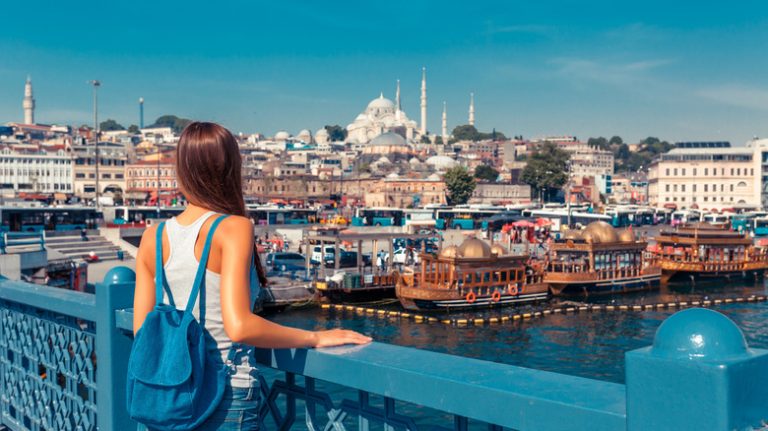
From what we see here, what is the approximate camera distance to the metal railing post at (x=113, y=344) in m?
2.87

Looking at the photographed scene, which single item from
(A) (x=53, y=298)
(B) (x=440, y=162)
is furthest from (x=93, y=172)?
(A) (x=53, y=298)

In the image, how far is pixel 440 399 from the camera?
1863mm

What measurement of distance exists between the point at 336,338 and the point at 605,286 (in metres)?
24.6

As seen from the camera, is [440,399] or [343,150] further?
[343,150]

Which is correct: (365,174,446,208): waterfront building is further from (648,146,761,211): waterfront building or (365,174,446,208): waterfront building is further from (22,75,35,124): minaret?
(22,75,35,124): minaret

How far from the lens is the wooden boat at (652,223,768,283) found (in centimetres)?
2991

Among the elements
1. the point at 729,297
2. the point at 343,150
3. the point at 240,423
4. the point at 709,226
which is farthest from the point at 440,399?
the point at 343,150

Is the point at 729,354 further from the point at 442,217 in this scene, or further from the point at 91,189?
the point at 91,189

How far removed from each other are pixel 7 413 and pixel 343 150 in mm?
126403

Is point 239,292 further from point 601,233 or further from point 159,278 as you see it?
point 601,233

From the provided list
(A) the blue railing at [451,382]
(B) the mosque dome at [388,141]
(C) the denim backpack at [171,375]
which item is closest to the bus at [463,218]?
(A) the blue railing at [451,382]

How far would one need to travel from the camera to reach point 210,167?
218 centimetres

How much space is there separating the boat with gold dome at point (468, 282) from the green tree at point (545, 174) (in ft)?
178

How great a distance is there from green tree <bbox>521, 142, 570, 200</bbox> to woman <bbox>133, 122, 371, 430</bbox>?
75.4m
